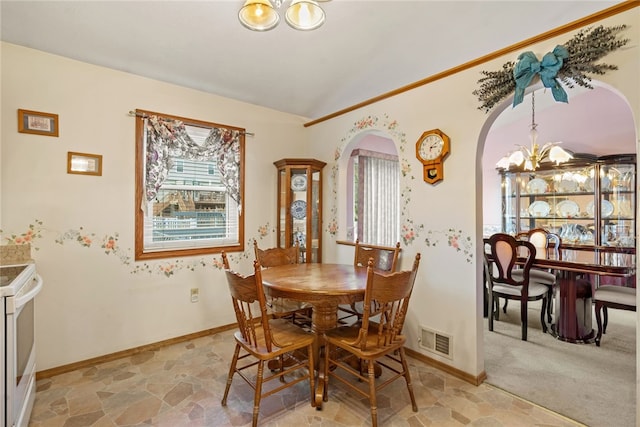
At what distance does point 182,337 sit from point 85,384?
845mm

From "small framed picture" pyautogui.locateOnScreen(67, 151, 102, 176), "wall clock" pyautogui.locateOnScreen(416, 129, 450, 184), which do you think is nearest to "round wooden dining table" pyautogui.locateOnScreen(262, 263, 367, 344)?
"wall clock" pyautogui.locateOnScreen(416, 129, 450, 184)

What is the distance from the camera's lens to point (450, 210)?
244 centimetres

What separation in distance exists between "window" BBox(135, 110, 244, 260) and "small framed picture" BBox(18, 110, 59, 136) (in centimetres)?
58

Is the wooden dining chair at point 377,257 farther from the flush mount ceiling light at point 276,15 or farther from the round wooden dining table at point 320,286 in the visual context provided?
the flush mount ceiling light at point 276,15

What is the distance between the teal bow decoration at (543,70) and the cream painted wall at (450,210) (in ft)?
0.37

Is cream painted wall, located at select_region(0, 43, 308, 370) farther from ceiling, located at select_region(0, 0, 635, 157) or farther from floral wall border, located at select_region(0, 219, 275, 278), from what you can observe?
ceiling, located at select_region(0, 0, 635, 157)

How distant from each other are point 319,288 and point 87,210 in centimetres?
208

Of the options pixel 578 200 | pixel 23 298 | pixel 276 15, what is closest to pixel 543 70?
pixel 276 15

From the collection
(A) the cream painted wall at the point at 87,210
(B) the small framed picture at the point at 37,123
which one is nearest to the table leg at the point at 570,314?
(A) the cream painted wall at the point at 87,210

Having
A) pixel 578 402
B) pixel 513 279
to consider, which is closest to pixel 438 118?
pixel 513 279

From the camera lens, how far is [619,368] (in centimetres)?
245

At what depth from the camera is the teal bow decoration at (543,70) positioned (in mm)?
1818

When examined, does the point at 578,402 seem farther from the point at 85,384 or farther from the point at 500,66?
the point at 85,384

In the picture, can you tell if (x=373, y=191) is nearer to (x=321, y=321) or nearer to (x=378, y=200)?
(x=378, y=200)
